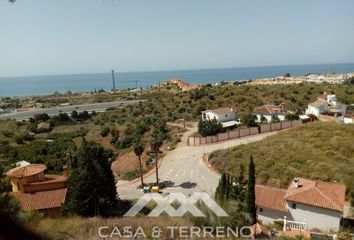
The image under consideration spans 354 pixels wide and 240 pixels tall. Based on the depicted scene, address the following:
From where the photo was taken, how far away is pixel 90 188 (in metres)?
19.9

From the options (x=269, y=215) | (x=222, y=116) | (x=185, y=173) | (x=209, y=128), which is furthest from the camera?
(x=222, y=116)

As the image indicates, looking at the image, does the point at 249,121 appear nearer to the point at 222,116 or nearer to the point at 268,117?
the point at 268,117

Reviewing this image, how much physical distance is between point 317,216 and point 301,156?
11290 millimetres

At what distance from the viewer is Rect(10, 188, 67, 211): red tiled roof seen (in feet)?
65.0

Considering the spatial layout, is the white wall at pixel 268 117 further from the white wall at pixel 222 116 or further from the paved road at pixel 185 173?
the paved road at pixel 185 173

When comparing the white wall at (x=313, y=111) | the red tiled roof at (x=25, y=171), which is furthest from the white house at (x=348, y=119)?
the red tiled roof at (x=25, y=171)

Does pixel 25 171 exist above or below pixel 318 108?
below

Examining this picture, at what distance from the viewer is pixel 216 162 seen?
33.8 metres

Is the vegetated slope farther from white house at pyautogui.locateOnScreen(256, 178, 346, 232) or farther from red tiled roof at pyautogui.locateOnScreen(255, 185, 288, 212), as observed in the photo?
white house at pyautogui.locateOnScreen(256, 178, 346, 232)

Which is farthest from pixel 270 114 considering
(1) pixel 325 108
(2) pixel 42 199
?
(2) pixel 42 199

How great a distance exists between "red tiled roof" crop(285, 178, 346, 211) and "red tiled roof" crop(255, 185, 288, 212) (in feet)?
2.44

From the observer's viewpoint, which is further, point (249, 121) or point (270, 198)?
point (249, 121)

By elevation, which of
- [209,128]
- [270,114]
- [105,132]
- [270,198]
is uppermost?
[270,114]

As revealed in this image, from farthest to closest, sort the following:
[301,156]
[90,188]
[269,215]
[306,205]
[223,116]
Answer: [223,116], [301,156], [269,215], [90,188], [306,205]
